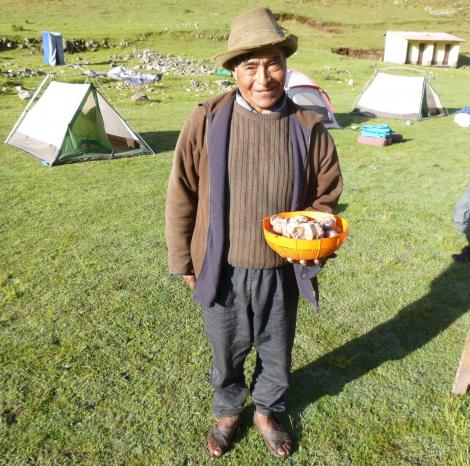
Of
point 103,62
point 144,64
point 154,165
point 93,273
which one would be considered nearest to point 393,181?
point 154,165

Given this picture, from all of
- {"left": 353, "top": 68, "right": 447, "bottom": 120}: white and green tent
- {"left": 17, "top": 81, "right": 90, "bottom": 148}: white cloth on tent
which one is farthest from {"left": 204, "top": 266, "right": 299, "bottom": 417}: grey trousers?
{"left": 353, "top": 68, "right": 447, "bottom": 120}: white and green tent

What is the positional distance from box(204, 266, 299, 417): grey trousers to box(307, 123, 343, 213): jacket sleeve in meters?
0.42

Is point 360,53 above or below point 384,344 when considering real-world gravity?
below

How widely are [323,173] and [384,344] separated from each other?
7.27ft

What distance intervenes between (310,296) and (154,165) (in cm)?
741

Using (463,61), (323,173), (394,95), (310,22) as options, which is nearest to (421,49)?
(463,61)

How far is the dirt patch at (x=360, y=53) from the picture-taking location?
131 feet

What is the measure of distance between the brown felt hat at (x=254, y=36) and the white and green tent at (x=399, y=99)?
14003mm

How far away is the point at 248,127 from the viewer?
7.82 ft

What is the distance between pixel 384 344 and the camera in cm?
415

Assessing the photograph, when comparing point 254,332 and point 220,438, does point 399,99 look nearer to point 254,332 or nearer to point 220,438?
point 254,332

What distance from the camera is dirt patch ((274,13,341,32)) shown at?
4866 cm

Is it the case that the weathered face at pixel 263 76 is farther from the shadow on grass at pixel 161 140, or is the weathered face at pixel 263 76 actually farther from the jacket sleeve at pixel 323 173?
the shadow on grass at pixel 161 140

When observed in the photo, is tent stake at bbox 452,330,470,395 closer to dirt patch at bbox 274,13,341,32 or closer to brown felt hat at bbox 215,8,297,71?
brown felt hat at bbox 215,8,297,71
